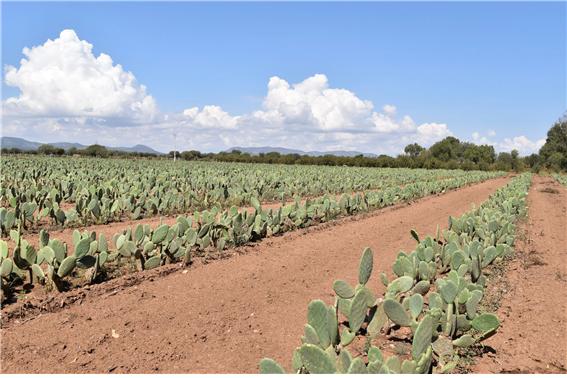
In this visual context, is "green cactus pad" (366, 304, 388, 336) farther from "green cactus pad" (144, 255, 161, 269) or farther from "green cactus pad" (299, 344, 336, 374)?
"green cactus pad" (144, 255, 161, 269)

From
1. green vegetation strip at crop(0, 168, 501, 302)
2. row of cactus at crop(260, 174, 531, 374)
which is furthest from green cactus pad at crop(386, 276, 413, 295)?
green vegetation strip at crop(0, 168, 501, 302)

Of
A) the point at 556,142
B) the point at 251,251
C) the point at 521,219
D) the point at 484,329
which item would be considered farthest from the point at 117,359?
the point at 556,142

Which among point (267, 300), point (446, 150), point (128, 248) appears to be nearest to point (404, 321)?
point (267, 300)

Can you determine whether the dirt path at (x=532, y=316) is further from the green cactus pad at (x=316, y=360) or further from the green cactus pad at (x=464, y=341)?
the green cactus pad at (x=316, y=360)

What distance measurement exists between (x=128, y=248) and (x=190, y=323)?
175cm

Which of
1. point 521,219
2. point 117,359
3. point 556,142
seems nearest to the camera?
point 117,359

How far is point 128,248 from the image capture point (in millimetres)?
→ 5574

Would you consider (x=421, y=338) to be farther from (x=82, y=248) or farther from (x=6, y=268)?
(x=6, y=268)

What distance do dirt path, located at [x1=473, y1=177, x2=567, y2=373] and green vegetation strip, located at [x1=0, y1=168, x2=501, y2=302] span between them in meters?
3.74

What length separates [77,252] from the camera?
4.89 metres

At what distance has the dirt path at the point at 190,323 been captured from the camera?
352 cm

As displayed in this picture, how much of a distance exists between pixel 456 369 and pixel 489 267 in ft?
11.6

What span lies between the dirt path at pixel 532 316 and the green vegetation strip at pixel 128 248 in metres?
3.74

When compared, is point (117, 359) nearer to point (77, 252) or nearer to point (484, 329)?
point (77, 252)
